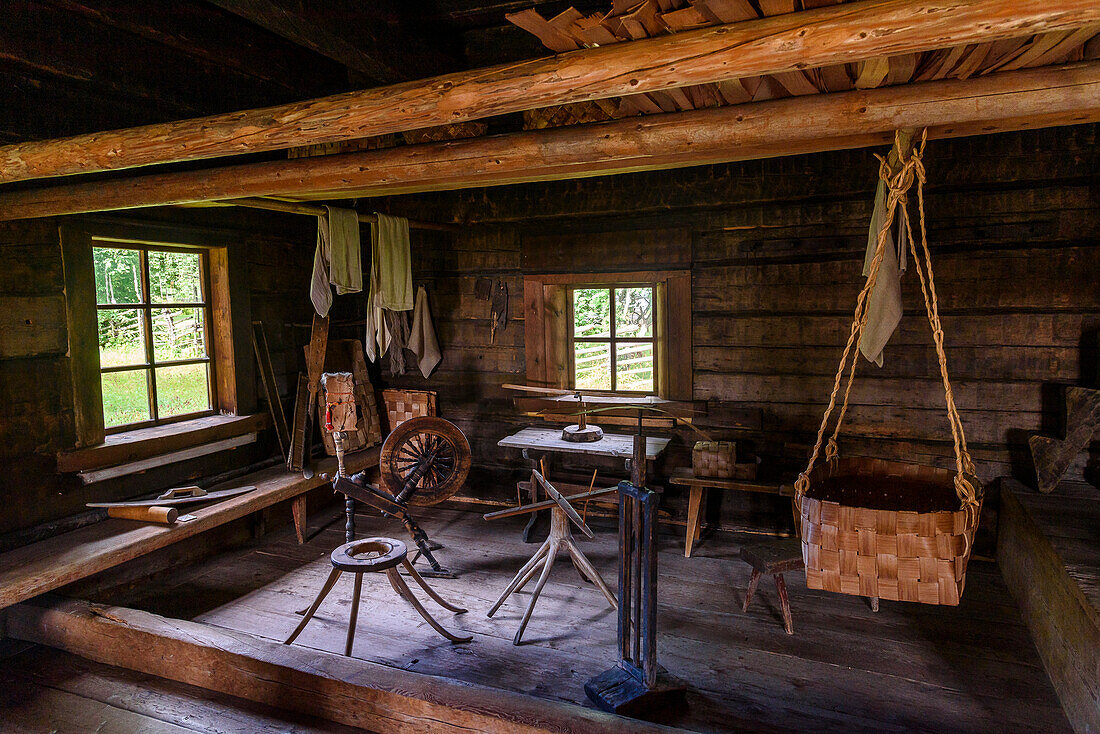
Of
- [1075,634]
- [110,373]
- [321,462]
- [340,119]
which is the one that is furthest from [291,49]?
[1075,634]

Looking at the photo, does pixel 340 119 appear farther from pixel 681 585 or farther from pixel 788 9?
pixel 681 585

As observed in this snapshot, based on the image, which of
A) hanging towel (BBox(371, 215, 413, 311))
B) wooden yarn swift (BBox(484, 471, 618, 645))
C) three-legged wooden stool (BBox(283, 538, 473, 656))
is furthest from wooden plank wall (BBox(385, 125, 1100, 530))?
three-legged wooden stool (BBox(283, 538, 473, 656))

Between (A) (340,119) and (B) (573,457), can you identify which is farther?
(B) (573,457)

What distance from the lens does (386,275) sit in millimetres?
5320

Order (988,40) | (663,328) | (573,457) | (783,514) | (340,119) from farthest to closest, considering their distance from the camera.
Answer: (573,457), (663,328), (783,514), (340,119), (988,40)

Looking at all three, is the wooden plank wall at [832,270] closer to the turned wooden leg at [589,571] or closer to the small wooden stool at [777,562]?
the small wooden stool at [777,562]

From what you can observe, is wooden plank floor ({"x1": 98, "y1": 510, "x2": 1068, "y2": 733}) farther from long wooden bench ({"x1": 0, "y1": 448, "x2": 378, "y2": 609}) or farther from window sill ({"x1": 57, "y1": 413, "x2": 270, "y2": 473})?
window sill ({"x1": 57, "y1": 413, "x2": 270, "y2": 473})

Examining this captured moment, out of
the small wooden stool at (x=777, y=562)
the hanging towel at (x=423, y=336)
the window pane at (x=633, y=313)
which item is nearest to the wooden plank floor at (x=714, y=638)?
the small wooden stool at (x=777, y=562)

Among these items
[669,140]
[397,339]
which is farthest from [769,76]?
[397,339]

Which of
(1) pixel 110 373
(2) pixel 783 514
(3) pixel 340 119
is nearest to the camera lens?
(3) pixel 340 119

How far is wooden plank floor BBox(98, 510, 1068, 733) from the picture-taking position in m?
2.94

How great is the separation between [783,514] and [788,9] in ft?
13.3

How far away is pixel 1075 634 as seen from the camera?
265cm

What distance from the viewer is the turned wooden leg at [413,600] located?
134 inches
